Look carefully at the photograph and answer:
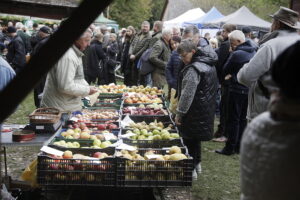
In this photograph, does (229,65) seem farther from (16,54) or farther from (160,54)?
(16,54)

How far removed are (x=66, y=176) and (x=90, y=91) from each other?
5.52ft

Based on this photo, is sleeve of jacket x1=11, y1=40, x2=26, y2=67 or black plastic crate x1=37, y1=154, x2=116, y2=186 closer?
black plastic crate x1=37, y1=154, x2=116, y2=186

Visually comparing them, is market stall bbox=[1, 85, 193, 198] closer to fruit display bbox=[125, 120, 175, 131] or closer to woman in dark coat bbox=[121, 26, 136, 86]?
fruit display bbox=[125, 120, 175, 131]

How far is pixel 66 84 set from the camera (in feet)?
16.1

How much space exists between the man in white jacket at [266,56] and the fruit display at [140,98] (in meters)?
2.87

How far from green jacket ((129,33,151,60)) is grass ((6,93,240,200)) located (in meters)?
3.74

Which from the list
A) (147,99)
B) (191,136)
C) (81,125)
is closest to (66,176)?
(81,125)

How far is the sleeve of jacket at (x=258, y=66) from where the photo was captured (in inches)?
165

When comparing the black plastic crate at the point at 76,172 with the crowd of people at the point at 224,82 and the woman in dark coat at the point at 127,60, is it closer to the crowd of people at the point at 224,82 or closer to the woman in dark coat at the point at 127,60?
the crowd of people at the point at 224,82

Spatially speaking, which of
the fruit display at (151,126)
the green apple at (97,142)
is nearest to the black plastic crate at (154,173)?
the green apple at (97,142)

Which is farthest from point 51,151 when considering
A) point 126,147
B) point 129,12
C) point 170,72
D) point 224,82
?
point 129,12

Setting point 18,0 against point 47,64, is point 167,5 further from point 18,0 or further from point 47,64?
point 47,64

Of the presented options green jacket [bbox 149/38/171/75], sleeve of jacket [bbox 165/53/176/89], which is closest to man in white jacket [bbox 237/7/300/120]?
sleeve of jacket [bbox 165/53/176/89]

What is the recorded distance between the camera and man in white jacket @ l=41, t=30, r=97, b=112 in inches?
194
